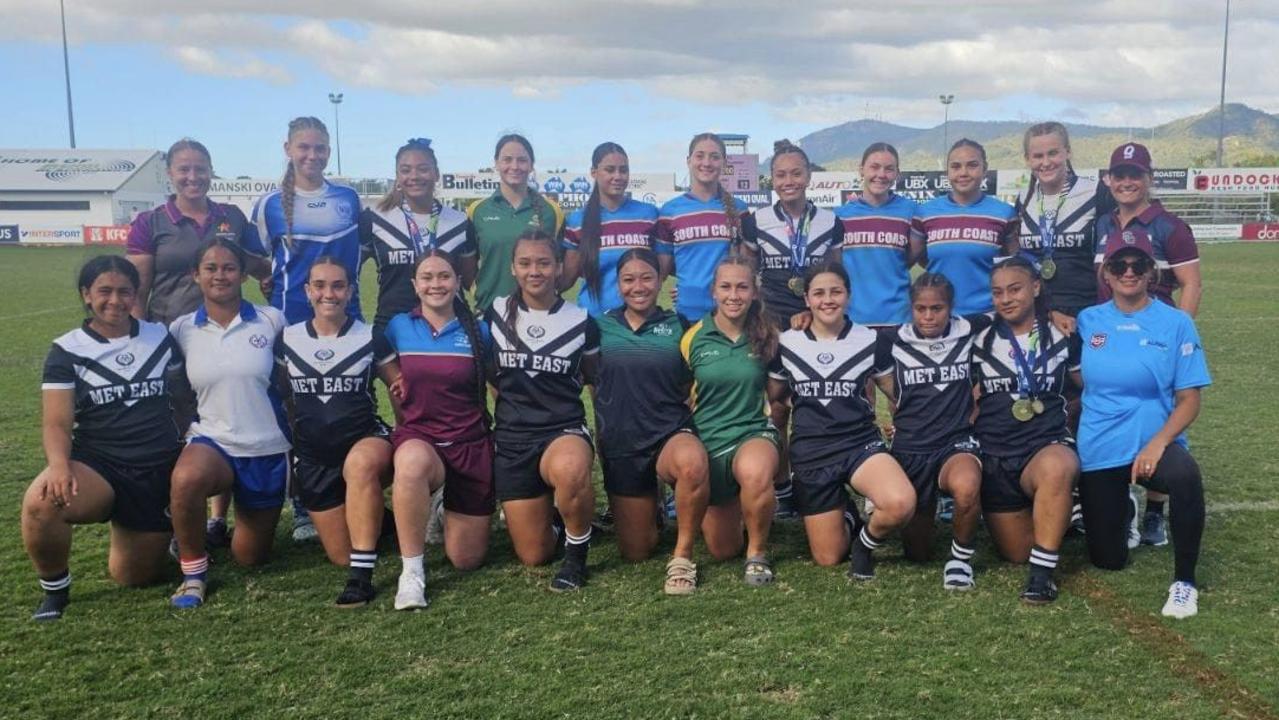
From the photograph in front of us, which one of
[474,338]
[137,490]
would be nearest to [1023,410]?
[474,338]

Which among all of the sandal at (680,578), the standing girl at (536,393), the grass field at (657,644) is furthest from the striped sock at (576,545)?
the sandal at (680,578)

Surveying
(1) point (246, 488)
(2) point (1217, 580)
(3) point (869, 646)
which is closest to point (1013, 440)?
(2) point (1217, 580)

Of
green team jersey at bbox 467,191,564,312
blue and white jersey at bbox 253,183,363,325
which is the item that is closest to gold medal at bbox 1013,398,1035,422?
green team jersey at bbox 467,191,564,312

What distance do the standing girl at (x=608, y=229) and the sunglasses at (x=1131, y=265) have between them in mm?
1929

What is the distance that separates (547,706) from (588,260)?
2414 mm

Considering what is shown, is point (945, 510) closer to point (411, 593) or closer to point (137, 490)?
point (411, 593)

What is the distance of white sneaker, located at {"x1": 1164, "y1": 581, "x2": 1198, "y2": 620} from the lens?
136 inches

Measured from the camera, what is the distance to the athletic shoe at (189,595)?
12.0 ft

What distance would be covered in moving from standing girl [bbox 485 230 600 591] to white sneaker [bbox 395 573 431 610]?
0.50m

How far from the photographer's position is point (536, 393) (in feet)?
13.4

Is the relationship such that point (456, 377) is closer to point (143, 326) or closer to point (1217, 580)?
point (143, 326)

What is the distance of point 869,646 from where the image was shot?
323 centimetres

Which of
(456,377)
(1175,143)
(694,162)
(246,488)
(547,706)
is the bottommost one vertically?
(547,706)

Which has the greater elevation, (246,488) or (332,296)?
(332,296)
